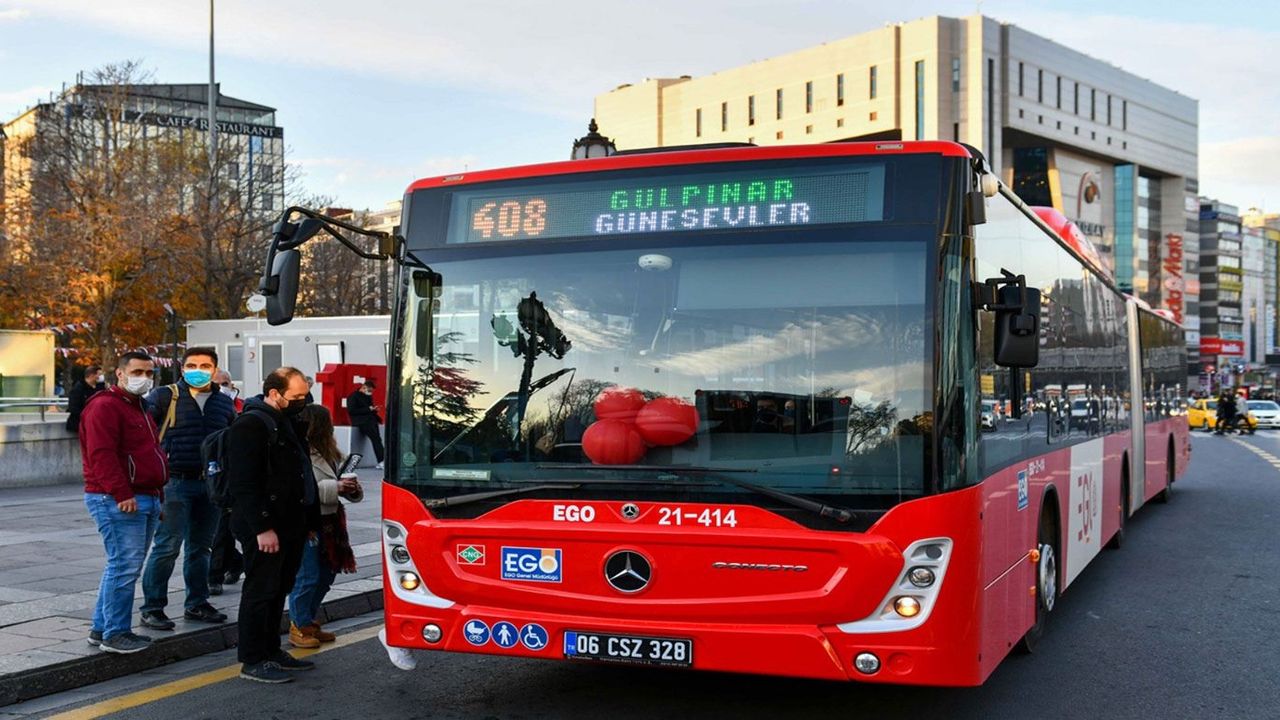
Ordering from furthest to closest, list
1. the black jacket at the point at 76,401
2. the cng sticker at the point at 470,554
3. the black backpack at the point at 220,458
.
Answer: the black jacket at the point at 76,401 → the black backpack at the point at 220,458 → the cng sticker at the point at 470,554

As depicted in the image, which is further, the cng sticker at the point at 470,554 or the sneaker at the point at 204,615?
the sneaker at the point at 204,615

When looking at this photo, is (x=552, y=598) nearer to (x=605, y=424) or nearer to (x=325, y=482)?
(x=605, y=424)

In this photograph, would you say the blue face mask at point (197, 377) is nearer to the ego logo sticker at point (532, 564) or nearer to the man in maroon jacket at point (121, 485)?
the man in maroon jacket at point (121, 485)

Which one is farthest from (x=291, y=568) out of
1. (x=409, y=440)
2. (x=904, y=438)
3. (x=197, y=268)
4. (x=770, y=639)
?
(x=197, y=268)

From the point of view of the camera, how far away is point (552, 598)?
5.59 m

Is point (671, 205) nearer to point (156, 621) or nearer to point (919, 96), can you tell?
point (156, 621)

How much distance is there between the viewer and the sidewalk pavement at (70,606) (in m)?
6.62

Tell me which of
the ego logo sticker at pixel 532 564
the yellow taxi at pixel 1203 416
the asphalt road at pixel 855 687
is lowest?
the yellow taxi at pixel 1203 416

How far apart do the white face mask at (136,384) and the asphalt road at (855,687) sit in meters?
1.63

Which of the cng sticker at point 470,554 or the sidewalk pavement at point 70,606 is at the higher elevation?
the cng sticker at point 470,554

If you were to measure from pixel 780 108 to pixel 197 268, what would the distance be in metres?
63.9

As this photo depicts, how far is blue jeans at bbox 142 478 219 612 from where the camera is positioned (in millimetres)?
7625

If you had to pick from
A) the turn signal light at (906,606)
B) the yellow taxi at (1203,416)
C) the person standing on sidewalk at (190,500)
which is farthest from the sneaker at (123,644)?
the yellow taxi at (1203,416)

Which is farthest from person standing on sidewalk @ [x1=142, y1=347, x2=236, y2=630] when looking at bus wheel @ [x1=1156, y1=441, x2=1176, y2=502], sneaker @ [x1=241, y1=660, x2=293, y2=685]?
bus wheel @ [x1=1156, y1=441, x2=1176, y2=502]
